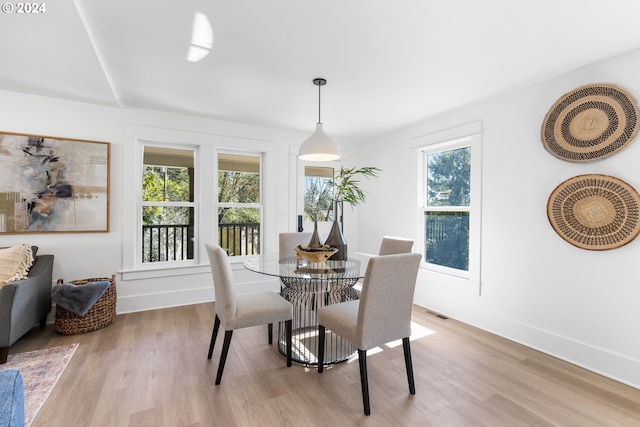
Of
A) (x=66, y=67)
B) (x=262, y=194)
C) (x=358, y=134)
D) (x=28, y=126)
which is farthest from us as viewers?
(x=358, y=134)

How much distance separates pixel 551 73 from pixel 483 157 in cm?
89

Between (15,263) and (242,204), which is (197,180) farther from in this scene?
(15,263)

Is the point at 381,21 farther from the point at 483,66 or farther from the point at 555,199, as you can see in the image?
the point at 555,199

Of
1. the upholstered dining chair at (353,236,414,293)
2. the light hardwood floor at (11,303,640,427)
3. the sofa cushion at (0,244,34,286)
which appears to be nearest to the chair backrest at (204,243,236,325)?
the light hardwood floor at (11,303,640,427)

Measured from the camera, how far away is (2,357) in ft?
7.43

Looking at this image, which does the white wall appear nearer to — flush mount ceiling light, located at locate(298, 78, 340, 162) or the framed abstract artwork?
flush mount ceiling light, located at locate(298, 78, 340, 162)

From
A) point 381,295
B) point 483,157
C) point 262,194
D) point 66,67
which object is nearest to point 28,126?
point 66,67

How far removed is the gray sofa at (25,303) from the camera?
88.1 inches

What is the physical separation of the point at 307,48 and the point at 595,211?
8.25 ft

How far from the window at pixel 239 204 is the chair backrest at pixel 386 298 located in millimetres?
2698

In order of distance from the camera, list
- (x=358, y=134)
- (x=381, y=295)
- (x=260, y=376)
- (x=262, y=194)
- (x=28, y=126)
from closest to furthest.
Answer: (x=381, y=295), (x=260, y=376), (x=28, y=126), (x=262, y=194), (x=358, y=134)

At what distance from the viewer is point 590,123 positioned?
233 cm

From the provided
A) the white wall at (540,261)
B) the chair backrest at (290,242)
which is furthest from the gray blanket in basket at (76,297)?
the white wall at (540,261)

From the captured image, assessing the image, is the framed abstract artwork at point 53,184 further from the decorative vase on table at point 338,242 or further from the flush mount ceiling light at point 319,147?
the decorative vase on table at point 338,242
